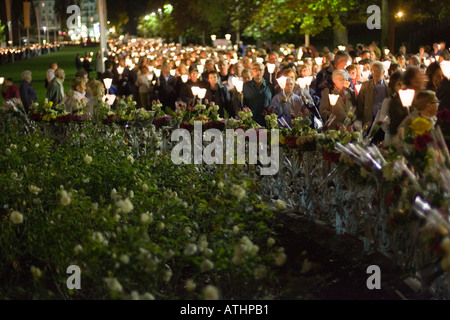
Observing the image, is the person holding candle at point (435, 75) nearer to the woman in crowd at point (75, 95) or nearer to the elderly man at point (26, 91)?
the woman in crowd at point (75, 95)

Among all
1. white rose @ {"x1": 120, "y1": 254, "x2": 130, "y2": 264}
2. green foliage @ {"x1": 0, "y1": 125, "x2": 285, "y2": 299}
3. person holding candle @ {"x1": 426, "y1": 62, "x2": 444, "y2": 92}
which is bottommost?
green foliage @ {"x1": 0, "y1": 125, "x2": 285, "y2": 299}

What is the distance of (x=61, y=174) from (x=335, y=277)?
11.0 feet

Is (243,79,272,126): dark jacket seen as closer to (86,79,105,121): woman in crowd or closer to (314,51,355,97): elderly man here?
(314,51,355,97): elderly man

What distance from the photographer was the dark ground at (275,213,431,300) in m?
5.99

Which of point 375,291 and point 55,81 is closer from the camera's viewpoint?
point 375,291

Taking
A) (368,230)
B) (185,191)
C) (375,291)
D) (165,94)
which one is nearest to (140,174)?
(185,191)

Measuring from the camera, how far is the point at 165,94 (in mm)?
18984

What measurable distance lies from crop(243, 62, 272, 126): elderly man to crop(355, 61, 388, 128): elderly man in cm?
215

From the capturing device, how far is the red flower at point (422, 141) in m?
6.45

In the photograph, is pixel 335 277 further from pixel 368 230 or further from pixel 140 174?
pixel 140 174

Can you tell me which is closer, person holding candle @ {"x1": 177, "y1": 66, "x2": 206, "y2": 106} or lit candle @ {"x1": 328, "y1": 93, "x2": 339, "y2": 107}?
lit candle @ {"x1": 328, "y1": 93, "x2": 339, "y2": 107}

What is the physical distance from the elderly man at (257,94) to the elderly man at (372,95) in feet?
7.05

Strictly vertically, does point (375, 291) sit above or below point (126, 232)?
below

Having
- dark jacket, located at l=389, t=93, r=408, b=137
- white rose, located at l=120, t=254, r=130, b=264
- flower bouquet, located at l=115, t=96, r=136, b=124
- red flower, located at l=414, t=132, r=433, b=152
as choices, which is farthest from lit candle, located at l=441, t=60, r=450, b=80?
white rose, located at l=120, t=254, r=130, b=264
